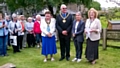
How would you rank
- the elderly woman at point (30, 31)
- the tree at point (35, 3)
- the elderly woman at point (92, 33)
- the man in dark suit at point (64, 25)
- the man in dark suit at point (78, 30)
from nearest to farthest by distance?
the elderly woman at point (92, 33) → the man in dark suit at point (78, 30) → the man in dark suit at point (64, 25) → the elderly woman at point (30, 31) → the tree at point (35, 3)

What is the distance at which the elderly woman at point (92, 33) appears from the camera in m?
7.43

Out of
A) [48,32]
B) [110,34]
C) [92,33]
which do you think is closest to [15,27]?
[48,32]

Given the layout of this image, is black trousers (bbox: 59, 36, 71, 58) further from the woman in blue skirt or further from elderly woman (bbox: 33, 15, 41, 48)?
elderly woman (bbox: 33, 15, 41, 48)

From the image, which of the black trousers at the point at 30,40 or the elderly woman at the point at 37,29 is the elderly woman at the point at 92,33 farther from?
the black trousers at the point at 30,40

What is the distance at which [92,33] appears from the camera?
753 centimetres

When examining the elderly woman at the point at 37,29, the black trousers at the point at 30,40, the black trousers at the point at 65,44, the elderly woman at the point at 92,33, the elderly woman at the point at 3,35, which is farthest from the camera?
the black trousers at the point at 30,40

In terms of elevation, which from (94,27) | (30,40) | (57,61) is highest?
(94,27)

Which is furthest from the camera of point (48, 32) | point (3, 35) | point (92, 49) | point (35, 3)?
point (35, 3)

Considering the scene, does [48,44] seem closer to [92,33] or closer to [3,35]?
[92,33]

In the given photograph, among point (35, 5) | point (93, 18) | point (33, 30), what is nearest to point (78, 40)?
point (93, 18)

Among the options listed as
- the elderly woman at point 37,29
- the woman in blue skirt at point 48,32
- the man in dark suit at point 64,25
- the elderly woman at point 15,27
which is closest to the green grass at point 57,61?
the woman in blue skirt at point 48,32

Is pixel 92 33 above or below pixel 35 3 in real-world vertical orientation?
below

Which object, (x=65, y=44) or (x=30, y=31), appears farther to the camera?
(x=30, y=31)

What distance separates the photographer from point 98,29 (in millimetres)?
7465
